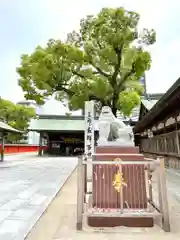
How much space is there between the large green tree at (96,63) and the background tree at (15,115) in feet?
53.9

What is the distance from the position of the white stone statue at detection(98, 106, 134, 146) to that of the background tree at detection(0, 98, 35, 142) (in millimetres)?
25066

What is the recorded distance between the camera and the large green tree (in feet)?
35.3

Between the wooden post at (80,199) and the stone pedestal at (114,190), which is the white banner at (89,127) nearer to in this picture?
the stone pedestal at (114,190)

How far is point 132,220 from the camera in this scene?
3.43 metres

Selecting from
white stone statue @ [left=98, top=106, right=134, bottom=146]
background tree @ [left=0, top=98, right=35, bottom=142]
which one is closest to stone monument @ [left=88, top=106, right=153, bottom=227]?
white stone statue @ [left=98, top=106, right=134, bottom=146]

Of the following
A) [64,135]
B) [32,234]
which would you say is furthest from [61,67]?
[64,135]

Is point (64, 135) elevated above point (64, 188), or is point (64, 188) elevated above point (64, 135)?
point (64, 135)

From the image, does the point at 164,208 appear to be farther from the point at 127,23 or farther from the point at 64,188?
the point at 127,23

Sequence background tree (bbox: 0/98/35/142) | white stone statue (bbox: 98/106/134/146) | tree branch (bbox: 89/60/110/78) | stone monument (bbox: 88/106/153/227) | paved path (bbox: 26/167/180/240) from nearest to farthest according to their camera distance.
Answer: paved path (bbox: 26/167/180/240) → stone monument (bbox: 88/106/153/227) → white stone statue (bbox: 98/106/134/146) → tree branch (bbox: 89/60/110/78) → background tree (bbox: 0/98/35/142)

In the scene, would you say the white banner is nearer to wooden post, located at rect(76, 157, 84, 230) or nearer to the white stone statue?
the white stone statue

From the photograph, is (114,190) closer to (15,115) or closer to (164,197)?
(164,197)

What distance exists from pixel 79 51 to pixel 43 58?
75.5 inches

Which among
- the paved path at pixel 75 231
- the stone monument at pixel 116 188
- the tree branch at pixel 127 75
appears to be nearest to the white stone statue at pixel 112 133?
the stone monument at pixel 116 188

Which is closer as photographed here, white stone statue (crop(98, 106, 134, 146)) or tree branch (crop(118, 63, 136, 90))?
white stone statue (crop(98, 106, 134, 146))
